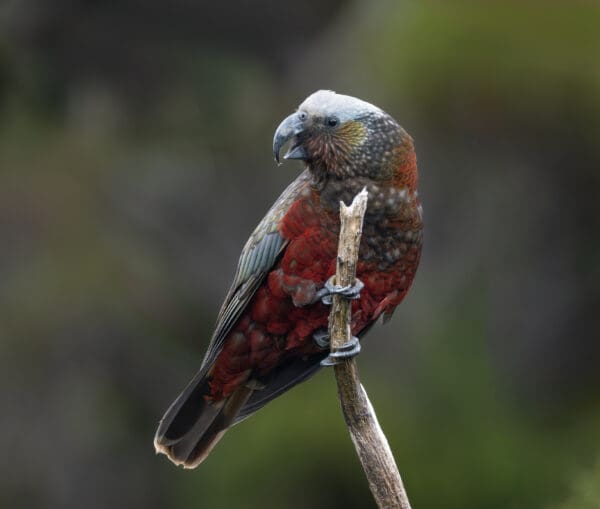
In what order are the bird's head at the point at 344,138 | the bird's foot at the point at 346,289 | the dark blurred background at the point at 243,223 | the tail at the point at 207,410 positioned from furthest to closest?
the dark blurred background at the point at 243,223
the tail at the point at 207,410
the bird's head at the point at 344,138
the bird's foot at the point at 346,289

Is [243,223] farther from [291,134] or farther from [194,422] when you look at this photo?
[291,134]

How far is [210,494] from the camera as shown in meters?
8.24

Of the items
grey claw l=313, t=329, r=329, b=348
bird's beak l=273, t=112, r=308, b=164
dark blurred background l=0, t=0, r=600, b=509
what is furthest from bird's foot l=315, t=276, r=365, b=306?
dark blurred background l=0, t=0, r=600, b=509

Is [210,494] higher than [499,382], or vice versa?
[499,382]

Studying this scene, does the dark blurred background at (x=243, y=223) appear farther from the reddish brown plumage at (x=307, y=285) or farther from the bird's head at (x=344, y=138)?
the bird's head at (x=344, y=138)

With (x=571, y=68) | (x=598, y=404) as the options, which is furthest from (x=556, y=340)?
(x=571, y=68)

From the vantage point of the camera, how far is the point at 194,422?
5047 mm

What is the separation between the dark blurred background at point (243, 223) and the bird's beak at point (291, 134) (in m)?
3.89

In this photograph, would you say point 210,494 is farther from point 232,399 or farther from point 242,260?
point 242,260

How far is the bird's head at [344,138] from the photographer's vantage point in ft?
14.3

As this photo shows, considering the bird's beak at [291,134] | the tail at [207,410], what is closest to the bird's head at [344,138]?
the bird's beak at [291,134]

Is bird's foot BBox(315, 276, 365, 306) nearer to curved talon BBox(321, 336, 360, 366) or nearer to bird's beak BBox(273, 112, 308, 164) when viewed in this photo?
curved talon BBox(321, 336, 360, 366)

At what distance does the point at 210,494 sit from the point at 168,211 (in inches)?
98.5

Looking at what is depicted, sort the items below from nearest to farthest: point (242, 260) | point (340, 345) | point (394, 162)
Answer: point (340, 345)
point (394, 162)
point (242, 260)
